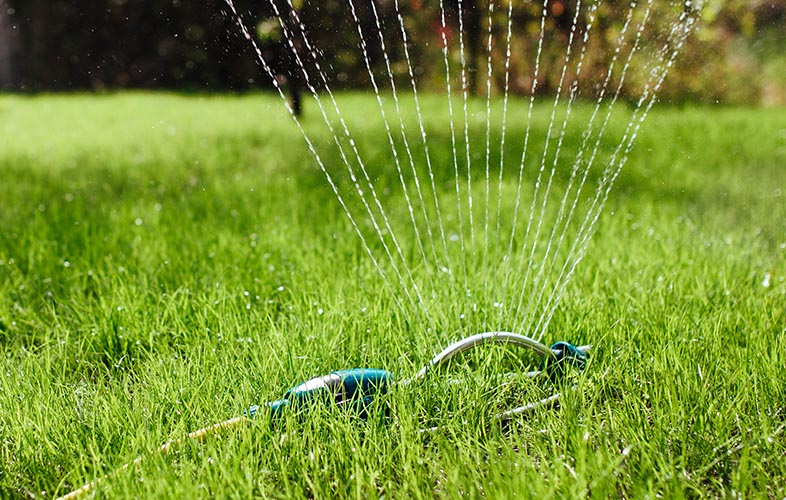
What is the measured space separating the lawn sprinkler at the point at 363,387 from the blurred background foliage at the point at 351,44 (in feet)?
5.00

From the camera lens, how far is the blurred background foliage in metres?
5.95

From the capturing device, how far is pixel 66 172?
516cm

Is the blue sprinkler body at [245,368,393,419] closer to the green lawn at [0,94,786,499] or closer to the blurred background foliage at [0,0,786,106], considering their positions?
the green lawn at [0,94,786,499]

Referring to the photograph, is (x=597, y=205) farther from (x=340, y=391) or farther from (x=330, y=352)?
(x=340, y=391)

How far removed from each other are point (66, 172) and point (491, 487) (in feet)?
14.3

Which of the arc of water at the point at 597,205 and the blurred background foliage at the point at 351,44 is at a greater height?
the blurred background foliage at the point at 351,44

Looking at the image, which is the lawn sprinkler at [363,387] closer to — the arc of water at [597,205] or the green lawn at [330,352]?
the green lawn at [330,352]

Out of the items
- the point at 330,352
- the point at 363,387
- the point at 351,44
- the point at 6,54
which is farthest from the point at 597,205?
the point at 6,54

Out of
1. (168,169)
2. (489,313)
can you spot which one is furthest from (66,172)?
(489,313)

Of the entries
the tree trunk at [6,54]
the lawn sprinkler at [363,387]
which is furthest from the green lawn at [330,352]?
the tree trunk at [6,54]

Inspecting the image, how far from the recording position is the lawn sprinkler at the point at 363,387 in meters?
1.84

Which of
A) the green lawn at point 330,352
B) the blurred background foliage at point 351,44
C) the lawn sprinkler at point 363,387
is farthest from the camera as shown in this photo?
the blurred background foliage at point 351,44

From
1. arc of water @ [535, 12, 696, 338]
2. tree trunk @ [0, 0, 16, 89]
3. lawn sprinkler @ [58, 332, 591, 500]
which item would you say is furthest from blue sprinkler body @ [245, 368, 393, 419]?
tree trunk @ [0, 0, 16, 89]

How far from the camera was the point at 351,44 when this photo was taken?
718cm
